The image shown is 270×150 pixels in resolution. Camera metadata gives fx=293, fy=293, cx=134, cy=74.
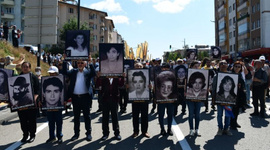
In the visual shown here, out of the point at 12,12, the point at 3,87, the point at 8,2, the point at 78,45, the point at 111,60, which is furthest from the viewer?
the point at 12,12

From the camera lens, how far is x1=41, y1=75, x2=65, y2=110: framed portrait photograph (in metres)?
6.84

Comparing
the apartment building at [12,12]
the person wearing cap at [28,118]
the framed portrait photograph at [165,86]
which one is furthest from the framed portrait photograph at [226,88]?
the apartment building at [12,12]

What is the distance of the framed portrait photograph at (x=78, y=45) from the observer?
7.91 metres

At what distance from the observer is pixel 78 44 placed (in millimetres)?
7984

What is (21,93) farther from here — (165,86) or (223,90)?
(223,90)

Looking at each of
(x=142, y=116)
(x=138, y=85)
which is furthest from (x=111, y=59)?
(x=142, y=116)

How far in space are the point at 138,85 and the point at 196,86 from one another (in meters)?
1.47

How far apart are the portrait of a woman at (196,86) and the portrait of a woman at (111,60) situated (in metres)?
1.83

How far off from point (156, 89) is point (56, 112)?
2.48m

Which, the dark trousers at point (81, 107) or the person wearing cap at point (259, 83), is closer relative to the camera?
the dark trousers at point (81, 107)

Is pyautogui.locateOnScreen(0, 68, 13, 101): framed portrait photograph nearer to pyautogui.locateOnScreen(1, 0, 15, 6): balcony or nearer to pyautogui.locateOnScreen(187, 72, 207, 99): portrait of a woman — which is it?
pyautogui.locateOnScreen(187, 72, 207, 99): portrait of a woman

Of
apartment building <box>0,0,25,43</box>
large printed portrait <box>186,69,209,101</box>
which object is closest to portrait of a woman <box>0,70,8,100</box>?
large printed portrait <box>186,69,209,101</box>

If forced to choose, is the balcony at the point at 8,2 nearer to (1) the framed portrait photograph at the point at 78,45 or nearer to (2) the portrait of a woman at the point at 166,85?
(1) the framed portrait photograph at the point at 78,45

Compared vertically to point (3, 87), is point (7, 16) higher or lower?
higher
